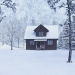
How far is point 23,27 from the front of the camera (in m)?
62.4

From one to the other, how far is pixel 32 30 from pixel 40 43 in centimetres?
501

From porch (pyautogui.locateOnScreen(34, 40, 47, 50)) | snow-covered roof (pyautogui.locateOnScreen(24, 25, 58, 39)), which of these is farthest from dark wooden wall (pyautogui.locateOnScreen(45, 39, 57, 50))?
snow-covered roof (pyautogui.locateOnScreen(24, 25, 58, 39))

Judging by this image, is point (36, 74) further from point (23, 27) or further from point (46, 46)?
point (23, 27)

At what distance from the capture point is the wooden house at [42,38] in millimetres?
38750

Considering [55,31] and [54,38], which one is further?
[55,31]

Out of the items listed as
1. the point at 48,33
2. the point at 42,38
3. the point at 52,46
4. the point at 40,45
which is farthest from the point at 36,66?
the point at 48,33

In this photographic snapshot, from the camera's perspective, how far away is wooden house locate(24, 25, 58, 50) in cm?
3875

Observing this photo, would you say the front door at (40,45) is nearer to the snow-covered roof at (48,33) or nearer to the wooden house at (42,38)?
the wooden house at (42,38)

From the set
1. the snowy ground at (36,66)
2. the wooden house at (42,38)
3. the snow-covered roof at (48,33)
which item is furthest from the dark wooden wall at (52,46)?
the snowy ground at (36,66)

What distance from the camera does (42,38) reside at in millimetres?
38688

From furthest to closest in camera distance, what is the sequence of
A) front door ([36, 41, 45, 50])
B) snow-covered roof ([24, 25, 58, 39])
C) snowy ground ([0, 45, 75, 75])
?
front door ([36, 41, 45, 50]) → snow-covered roof ([24, 25, 58, 39]) → snowy ground ([0, 45, 75, 75])

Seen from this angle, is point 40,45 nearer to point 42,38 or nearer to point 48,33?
point 42,38

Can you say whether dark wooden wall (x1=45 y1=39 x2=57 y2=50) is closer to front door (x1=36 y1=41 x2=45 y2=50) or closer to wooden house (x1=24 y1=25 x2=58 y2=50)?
wooden house (x1=24 y1=25 x2=58 y2=50)

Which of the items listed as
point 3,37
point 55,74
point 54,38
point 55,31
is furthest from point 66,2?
point 3,37
